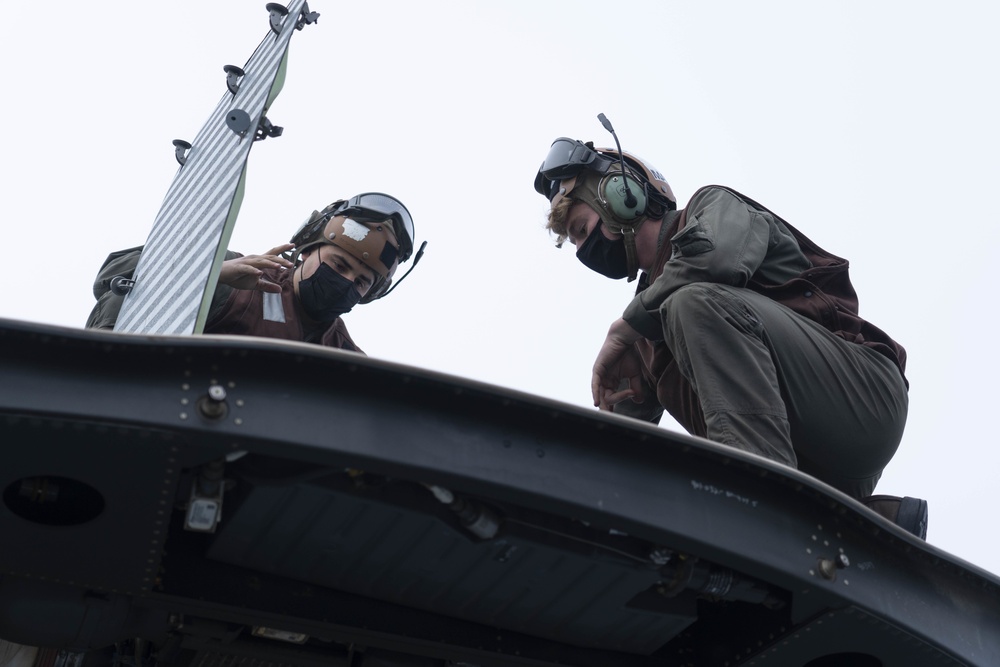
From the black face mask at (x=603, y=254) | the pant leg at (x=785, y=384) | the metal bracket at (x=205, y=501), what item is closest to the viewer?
the metal bracket at (x=205, y=501)

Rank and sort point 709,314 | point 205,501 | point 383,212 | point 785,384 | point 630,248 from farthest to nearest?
point 383,212, point 630,248, point 785,384, point 709,314, point 205,501

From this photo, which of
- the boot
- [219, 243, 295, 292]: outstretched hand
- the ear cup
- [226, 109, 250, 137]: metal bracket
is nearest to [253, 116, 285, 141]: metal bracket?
[226, 109, 250, 137]: metal bracket

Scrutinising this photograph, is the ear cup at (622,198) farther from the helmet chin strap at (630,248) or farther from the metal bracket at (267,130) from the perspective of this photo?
the metal bracket at (267,130)

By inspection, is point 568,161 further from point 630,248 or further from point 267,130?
point 267,130

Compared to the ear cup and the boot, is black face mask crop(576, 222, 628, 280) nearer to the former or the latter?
the ear cup

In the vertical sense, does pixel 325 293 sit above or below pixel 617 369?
above

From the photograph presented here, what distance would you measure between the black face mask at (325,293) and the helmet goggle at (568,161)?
60.5 inches

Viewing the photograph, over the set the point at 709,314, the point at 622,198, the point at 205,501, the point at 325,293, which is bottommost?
the point at 205,501

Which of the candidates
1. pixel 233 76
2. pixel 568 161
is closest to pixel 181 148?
pixel 233 76

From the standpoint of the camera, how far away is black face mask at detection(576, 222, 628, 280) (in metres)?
8.05

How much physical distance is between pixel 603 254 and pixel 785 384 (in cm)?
193

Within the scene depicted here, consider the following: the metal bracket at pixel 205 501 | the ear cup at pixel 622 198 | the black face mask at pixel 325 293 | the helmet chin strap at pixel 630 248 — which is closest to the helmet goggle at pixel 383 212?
the black face mask at pixel 325 293

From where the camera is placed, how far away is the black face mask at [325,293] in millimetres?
8438

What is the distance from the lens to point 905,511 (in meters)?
6.69
